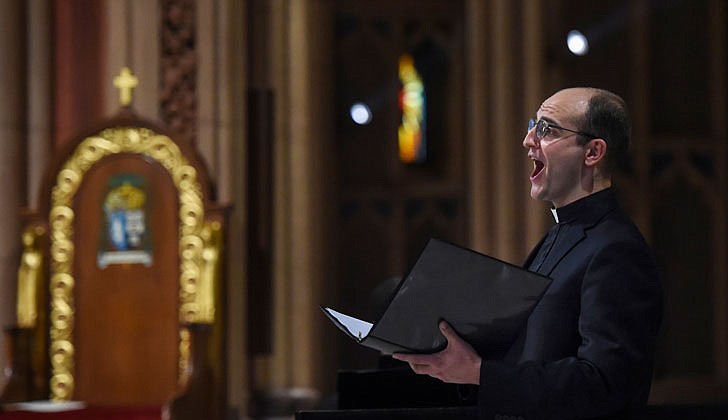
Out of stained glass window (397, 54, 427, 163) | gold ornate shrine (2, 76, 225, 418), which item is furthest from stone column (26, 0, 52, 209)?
stained glass window (397, 54, 427, 163)

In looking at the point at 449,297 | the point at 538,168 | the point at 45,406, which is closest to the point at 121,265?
the point at 45,406

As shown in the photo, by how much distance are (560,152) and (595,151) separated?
0.06 meters

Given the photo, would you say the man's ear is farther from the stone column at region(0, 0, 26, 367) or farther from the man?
the stone column at region(0, 0, 26, 367)

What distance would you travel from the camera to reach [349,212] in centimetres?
676

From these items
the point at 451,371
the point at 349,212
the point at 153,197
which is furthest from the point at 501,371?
the point at 349,212

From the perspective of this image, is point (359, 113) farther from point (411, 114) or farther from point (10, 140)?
point (10, 140)

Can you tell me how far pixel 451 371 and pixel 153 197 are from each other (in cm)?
362

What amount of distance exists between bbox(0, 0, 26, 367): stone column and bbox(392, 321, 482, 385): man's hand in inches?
171

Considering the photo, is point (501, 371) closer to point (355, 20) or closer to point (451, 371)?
point (451, 371)

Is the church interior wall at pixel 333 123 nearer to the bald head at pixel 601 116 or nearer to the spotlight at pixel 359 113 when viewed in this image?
the spotlight at pixel 359 113

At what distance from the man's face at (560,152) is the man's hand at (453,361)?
1.17ft

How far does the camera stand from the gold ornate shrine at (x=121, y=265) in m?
5.30

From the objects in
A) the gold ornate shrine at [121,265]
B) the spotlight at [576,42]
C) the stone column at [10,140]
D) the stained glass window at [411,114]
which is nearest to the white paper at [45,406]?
the gold ornate shrine at [121,265]

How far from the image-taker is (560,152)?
209cm
